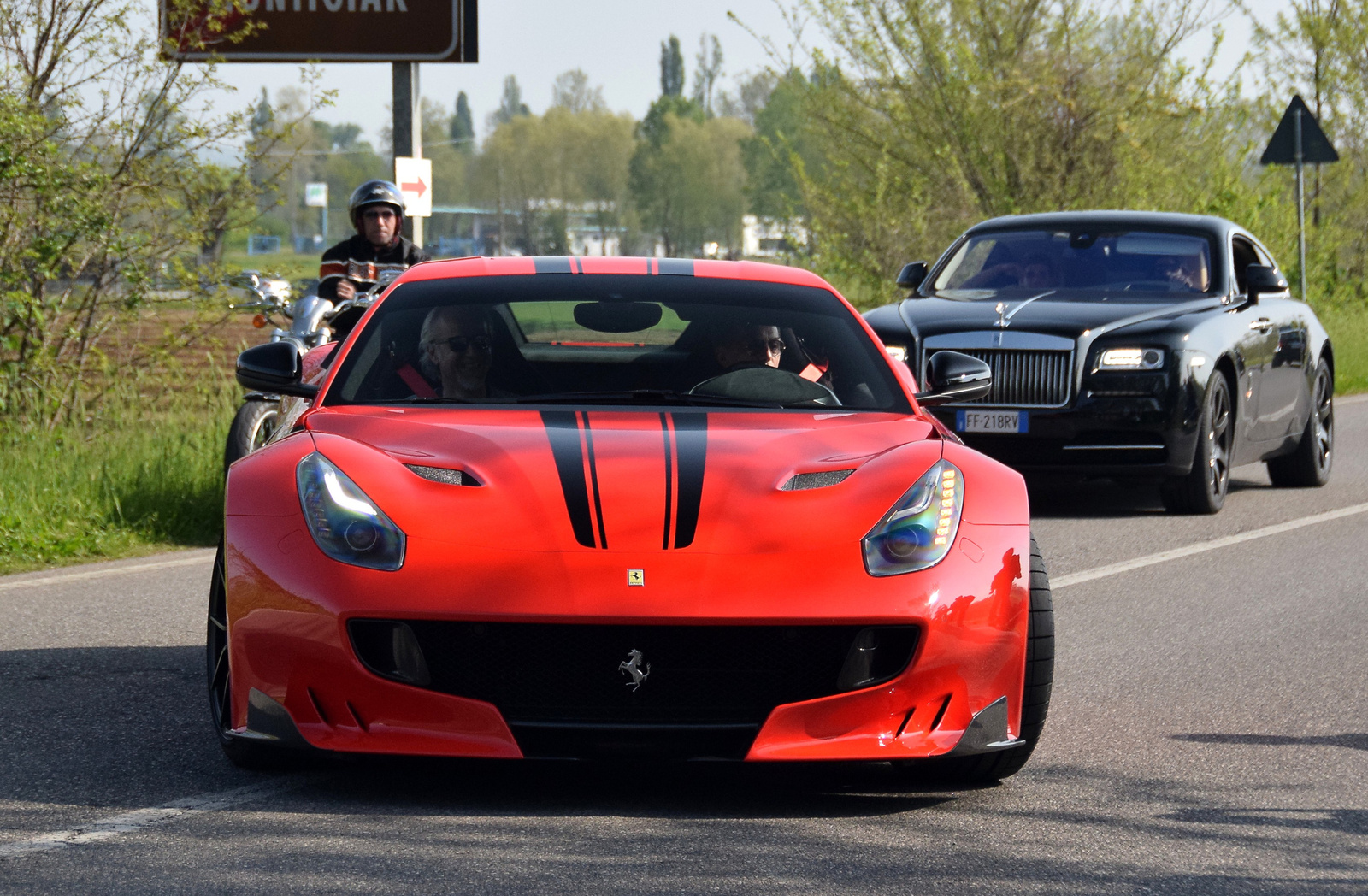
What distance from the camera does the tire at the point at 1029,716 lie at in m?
4.82

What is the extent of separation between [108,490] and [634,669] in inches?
250

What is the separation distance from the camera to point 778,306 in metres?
5.98

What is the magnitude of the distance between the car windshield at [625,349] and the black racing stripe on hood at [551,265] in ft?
0.20

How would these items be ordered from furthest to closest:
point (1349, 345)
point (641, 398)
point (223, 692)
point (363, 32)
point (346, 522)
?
point (1349, 345) → point (363, 32) → point (641, 398) → point (223, 692) → point (346, 522)

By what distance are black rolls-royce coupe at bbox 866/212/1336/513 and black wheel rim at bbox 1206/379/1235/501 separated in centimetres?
1

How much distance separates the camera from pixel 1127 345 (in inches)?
419

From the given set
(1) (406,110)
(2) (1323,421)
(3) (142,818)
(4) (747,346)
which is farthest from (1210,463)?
(1) (406,110)

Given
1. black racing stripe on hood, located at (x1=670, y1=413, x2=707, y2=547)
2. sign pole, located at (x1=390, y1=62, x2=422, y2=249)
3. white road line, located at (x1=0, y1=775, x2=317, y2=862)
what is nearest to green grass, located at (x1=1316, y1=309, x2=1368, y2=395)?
sign pole, located at (x1=390, y1=62, x2=422, y2=249)

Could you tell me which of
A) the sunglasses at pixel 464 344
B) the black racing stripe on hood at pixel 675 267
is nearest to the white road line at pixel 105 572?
the sunglasses at pixel 464 344

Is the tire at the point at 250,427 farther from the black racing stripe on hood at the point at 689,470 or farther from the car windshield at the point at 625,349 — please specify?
the black racing stripe on hood at the point at 689,470

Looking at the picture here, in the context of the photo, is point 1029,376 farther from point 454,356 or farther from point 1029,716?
point 1029,716

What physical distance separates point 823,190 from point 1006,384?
11755 mm

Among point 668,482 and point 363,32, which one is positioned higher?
point 363,32

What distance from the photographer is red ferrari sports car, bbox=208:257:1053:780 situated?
4402 mm
